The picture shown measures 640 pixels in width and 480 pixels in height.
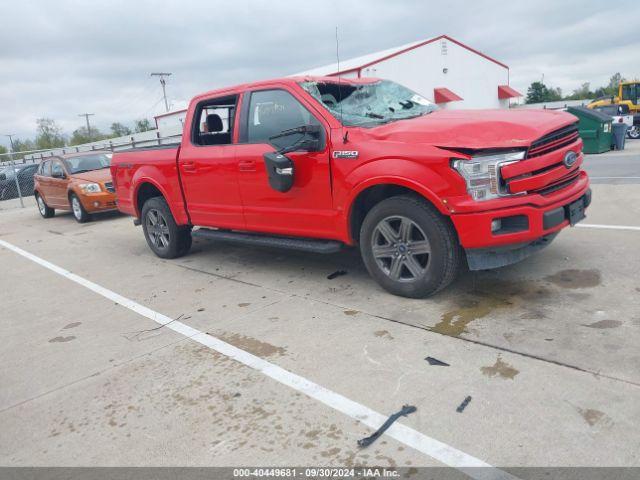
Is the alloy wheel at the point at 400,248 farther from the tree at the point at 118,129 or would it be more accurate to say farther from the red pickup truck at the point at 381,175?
the tree at the point at 118,129

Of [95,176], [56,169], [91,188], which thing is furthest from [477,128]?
[56,169]

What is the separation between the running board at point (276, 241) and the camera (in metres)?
4.80

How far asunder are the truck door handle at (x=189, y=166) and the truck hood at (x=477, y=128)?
98.2 inches

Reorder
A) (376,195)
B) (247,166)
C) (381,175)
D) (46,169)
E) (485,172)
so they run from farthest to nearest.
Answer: (46,169), (247,166), (376,195), (381,175), (485,172)

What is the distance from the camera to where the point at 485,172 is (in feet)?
12.3

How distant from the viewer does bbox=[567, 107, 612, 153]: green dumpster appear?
15648 mm

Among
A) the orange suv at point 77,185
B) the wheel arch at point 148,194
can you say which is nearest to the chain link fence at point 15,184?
the orange suv at point 77,185

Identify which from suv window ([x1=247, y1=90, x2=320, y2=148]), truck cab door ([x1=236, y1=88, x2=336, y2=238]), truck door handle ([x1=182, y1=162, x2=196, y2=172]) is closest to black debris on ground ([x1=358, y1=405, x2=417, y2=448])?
truck cab door ([x1=236, y1=88, x2=336, y2=238])

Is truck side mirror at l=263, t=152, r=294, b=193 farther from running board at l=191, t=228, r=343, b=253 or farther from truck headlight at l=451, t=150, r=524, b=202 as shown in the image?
truck headlight at l=451, t=150, r=524, b=202

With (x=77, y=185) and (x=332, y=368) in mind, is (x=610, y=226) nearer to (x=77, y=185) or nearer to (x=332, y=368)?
(x=332, y=368)

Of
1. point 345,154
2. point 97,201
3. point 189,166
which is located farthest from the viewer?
point 97,201

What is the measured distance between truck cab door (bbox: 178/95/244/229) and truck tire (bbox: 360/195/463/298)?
1812 mm

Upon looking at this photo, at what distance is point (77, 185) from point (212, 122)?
23.1 ft

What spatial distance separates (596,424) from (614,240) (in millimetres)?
3654
